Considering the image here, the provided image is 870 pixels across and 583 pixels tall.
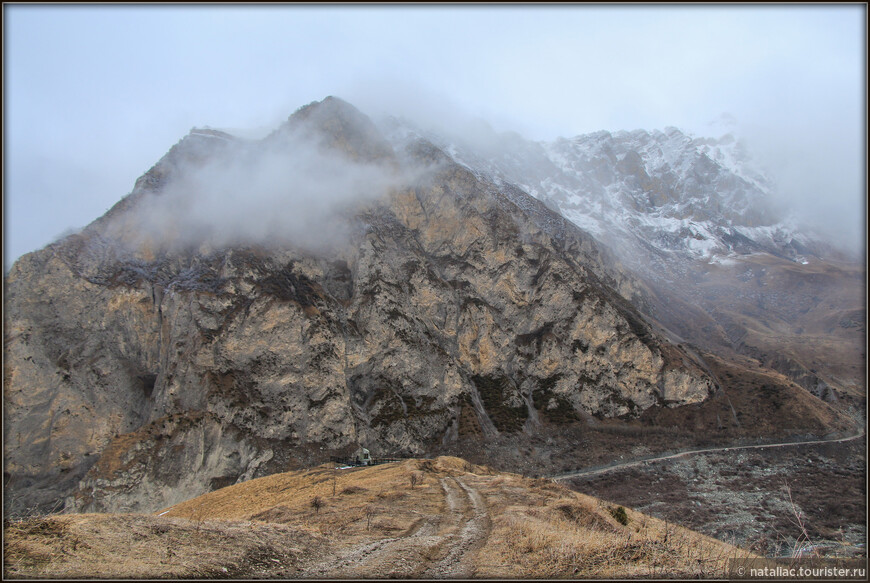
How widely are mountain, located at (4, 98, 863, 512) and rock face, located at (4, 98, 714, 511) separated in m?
0.40

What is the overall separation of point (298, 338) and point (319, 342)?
418cm

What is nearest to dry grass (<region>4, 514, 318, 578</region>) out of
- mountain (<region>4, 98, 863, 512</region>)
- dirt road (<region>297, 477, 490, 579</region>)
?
dirt road (<region>297, 477, 490, 579</region>)

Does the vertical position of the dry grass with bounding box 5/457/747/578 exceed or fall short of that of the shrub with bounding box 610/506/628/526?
it exceeds it

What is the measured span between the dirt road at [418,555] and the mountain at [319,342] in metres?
53.6

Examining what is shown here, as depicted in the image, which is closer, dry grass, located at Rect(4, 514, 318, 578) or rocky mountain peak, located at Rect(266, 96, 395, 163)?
Result: dry grass, located at Rect(4, 514, 318, 578)

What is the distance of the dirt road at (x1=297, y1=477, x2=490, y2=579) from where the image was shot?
12.5 meters

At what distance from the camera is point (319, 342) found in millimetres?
89750

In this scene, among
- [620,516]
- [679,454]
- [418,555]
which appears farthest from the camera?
[679,454]

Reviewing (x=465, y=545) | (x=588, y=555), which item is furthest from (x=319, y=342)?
(x=588, y=555)

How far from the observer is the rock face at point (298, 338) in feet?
236

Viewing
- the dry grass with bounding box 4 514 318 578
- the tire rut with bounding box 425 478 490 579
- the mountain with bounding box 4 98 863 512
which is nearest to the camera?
the dry grass with bounding box 4 514 318 578

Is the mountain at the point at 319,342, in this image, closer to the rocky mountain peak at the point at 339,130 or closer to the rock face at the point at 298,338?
the rock face at the point at 298,338

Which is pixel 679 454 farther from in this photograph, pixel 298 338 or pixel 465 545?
pixel 465 545

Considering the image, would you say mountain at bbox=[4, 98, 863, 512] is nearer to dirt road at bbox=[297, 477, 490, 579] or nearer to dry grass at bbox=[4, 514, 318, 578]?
dirt road at bbox=[297, 477, 490, 579]
